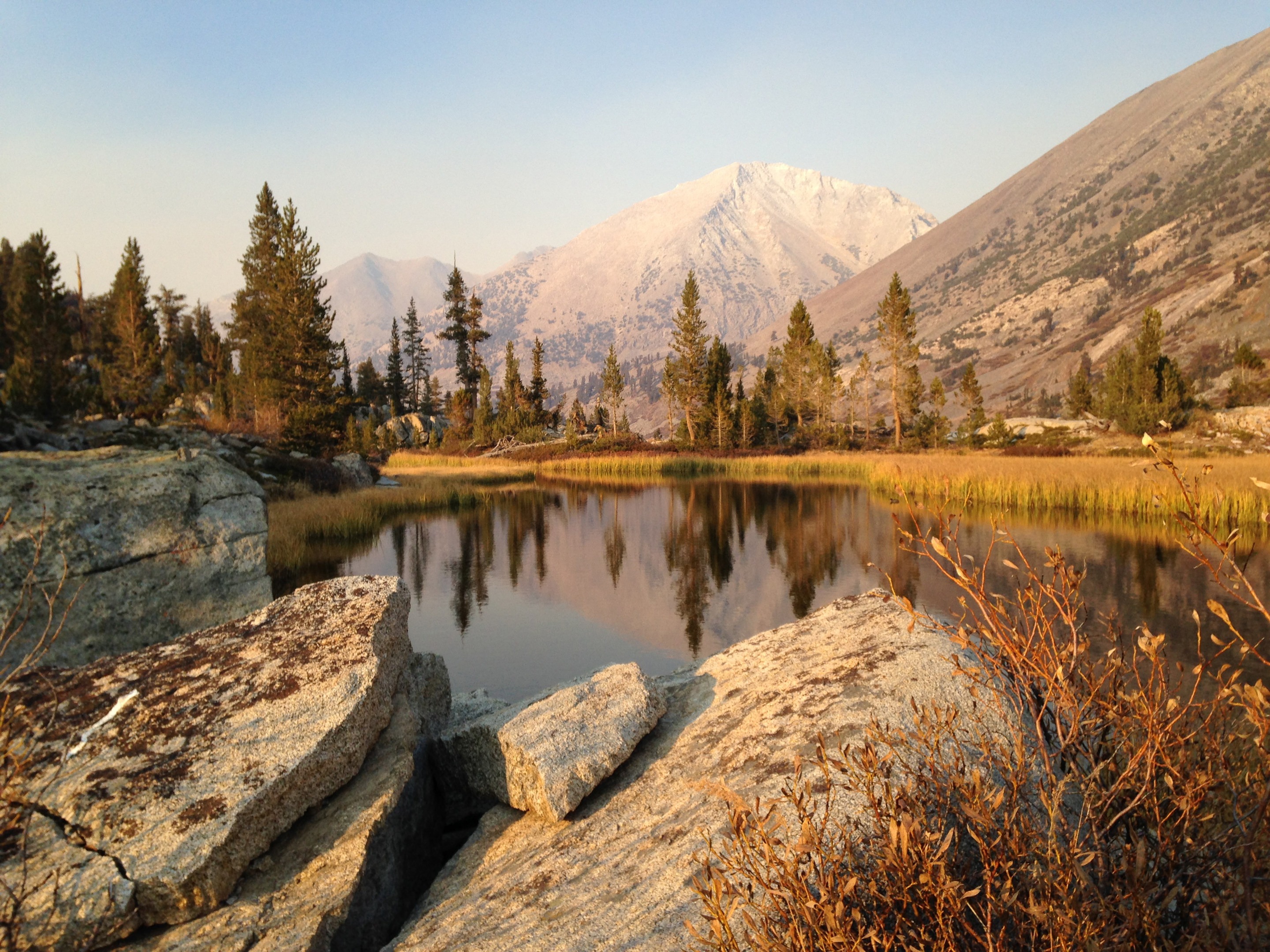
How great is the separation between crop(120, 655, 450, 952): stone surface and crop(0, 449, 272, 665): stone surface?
2.50m

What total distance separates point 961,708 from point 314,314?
39.4 m

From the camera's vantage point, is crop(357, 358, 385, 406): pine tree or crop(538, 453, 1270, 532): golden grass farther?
crop(357, 358, 385, 406): pine tree

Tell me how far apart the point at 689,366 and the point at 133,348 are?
4305 cm

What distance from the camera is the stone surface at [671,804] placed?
8.42 ft

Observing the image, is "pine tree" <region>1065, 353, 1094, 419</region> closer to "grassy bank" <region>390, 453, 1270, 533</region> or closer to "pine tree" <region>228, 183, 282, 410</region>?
"grassy bank" <region>390, 453, 1270, 533</region>

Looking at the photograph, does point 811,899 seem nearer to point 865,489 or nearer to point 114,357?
point 865,489

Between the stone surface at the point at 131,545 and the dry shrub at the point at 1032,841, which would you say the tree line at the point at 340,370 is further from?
the dry shrub at the point at 1032,841

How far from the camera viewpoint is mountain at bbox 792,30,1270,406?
89375 mm

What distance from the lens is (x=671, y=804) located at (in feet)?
10.4

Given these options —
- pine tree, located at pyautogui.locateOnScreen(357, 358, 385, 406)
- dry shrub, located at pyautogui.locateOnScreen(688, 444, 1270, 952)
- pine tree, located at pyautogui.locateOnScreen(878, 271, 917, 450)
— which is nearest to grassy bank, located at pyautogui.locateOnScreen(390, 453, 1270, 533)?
dry shrub, located at pyautogui.locateOnScreen(688, 444, 1270, 952)

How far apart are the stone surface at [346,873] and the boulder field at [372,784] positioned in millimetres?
11

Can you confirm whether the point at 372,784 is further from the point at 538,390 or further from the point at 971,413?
the point at 538,390

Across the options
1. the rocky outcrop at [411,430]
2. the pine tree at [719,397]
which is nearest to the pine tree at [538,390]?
the rocky outcrop at [411,430]

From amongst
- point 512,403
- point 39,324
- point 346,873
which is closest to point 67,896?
point 346,873
